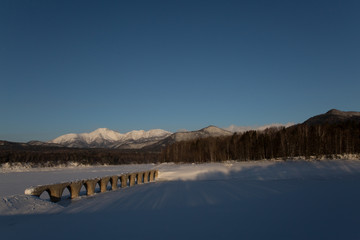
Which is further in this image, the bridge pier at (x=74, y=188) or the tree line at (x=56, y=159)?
the tree line at (x=56, y=159)

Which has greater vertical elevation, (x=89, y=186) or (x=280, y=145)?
(x=280, y=145)

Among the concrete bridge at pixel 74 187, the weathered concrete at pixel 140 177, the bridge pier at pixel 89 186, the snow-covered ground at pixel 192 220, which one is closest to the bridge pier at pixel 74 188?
the concrete bridge at pixel 74 187

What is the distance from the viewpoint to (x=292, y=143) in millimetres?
57375

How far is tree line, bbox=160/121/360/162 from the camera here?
55656 mm

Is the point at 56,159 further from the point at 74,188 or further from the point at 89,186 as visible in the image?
the point at 74,188

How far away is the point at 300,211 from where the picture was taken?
42.9 ft

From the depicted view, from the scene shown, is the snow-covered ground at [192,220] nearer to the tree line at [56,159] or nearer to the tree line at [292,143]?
the tree line at [292,143]

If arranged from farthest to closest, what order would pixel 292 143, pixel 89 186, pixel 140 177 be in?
1. pixel 292 143
2. pixel 140 177
3. pixel 89 186

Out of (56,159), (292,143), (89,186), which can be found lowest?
(56,159)

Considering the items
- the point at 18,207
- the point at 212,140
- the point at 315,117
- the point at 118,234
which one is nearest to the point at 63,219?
the point at 18,207

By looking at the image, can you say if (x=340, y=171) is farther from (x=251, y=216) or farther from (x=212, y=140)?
(x=212, y=140)

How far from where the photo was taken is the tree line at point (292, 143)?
55.7 m

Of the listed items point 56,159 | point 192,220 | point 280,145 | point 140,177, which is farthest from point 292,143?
point 56,159

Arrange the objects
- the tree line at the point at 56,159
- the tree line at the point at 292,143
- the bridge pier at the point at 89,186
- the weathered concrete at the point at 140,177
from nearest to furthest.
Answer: the bridge pier at the point at 89,186
the weathered concrete at the point at 140,177
the tree line at the point at 292,143
the tree line at the point at 56,159
